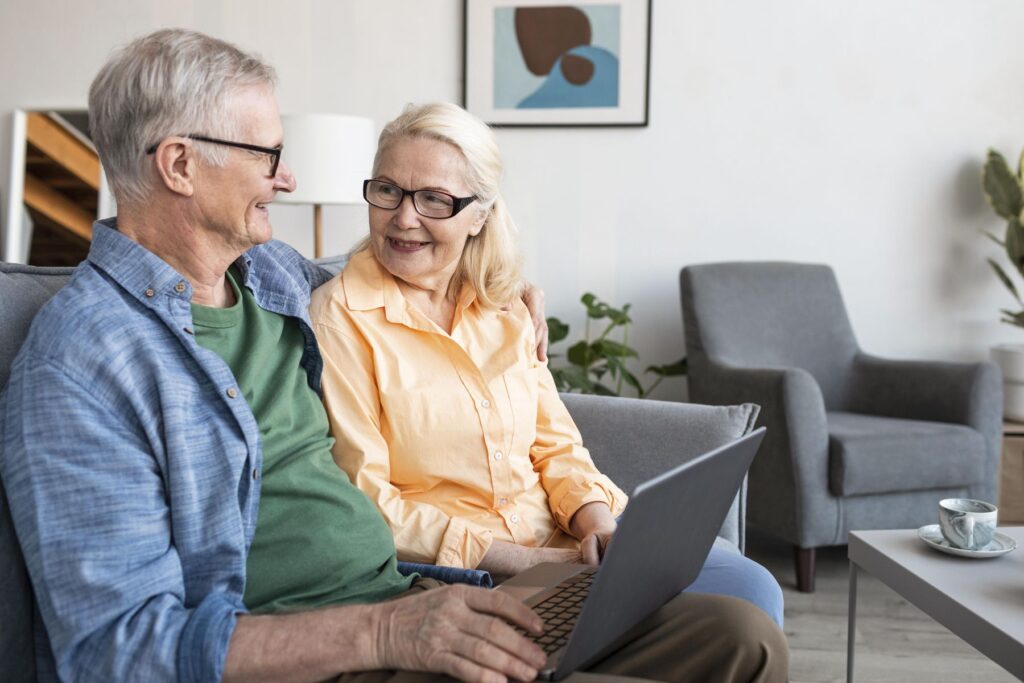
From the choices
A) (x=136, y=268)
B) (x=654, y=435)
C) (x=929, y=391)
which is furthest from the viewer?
(x=929, y=391)

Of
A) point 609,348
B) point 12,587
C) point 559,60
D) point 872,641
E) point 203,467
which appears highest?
point 559,60

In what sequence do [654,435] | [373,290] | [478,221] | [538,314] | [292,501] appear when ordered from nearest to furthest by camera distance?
[292,501] < [373,290] < [478,221] < [538,314] < [654,435]

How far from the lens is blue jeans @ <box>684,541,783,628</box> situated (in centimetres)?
151

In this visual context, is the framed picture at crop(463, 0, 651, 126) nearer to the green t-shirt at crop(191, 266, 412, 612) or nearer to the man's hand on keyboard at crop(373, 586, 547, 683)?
the green t-shirt at crop(191, 266, 412, 612)

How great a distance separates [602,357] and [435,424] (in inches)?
83.8

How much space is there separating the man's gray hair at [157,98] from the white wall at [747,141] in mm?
2708

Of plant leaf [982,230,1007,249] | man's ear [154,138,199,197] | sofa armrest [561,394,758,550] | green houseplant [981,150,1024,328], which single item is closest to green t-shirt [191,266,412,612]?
man's ear [154,138,199,197]

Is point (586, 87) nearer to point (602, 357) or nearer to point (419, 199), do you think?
point (602, 357)

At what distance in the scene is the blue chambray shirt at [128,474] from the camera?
1.03m

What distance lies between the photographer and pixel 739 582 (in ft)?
5.07

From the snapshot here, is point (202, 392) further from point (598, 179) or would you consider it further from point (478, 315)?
point (598, 179)

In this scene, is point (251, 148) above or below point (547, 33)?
below

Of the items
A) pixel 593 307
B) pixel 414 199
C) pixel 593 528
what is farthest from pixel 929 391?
pixel 414 199

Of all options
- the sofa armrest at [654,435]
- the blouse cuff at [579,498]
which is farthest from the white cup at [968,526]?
the blouse cuff at [579,498]
